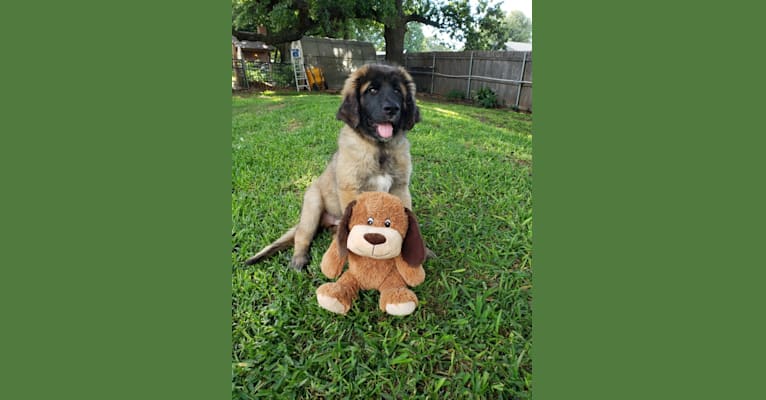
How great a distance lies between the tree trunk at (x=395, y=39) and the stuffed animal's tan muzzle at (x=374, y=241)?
5.07 feet

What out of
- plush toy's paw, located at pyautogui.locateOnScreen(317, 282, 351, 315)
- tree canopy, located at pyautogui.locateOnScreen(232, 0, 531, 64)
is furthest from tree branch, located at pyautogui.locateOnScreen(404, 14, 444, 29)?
plush toy's paw, located at pyautogui.locateOnScreen(317, 282, 351, 315)

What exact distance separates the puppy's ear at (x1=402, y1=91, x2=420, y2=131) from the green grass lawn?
0.68 m

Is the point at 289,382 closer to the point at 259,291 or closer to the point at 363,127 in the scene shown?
the point at 259,291

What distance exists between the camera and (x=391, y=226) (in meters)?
1.71

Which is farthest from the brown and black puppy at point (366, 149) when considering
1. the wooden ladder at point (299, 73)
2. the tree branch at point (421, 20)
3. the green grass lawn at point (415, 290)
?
the wooden ladder at point (299, 73)

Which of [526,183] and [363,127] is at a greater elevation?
[363,127]

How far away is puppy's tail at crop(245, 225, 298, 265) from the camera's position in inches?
83.8

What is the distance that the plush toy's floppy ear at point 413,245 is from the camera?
177 centimetres

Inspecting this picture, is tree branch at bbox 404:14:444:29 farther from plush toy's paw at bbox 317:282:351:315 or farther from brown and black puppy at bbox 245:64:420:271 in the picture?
plush toy's paw at bbox 317:282:351:315

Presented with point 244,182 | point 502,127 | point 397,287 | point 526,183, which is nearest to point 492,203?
point 526,183

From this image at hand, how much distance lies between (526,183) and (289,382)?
1.75 m

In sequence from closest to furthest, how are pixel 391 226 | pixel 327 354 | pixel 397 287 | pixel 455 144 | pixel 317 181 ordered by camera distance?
pixel 327 354
pixel 391 226
pixel 397 287
pixel 317 181
pixel 455 144

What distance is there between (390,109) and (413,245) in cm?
81

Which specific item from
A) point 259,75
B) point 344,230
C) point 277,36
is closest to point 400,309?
point 344,230
